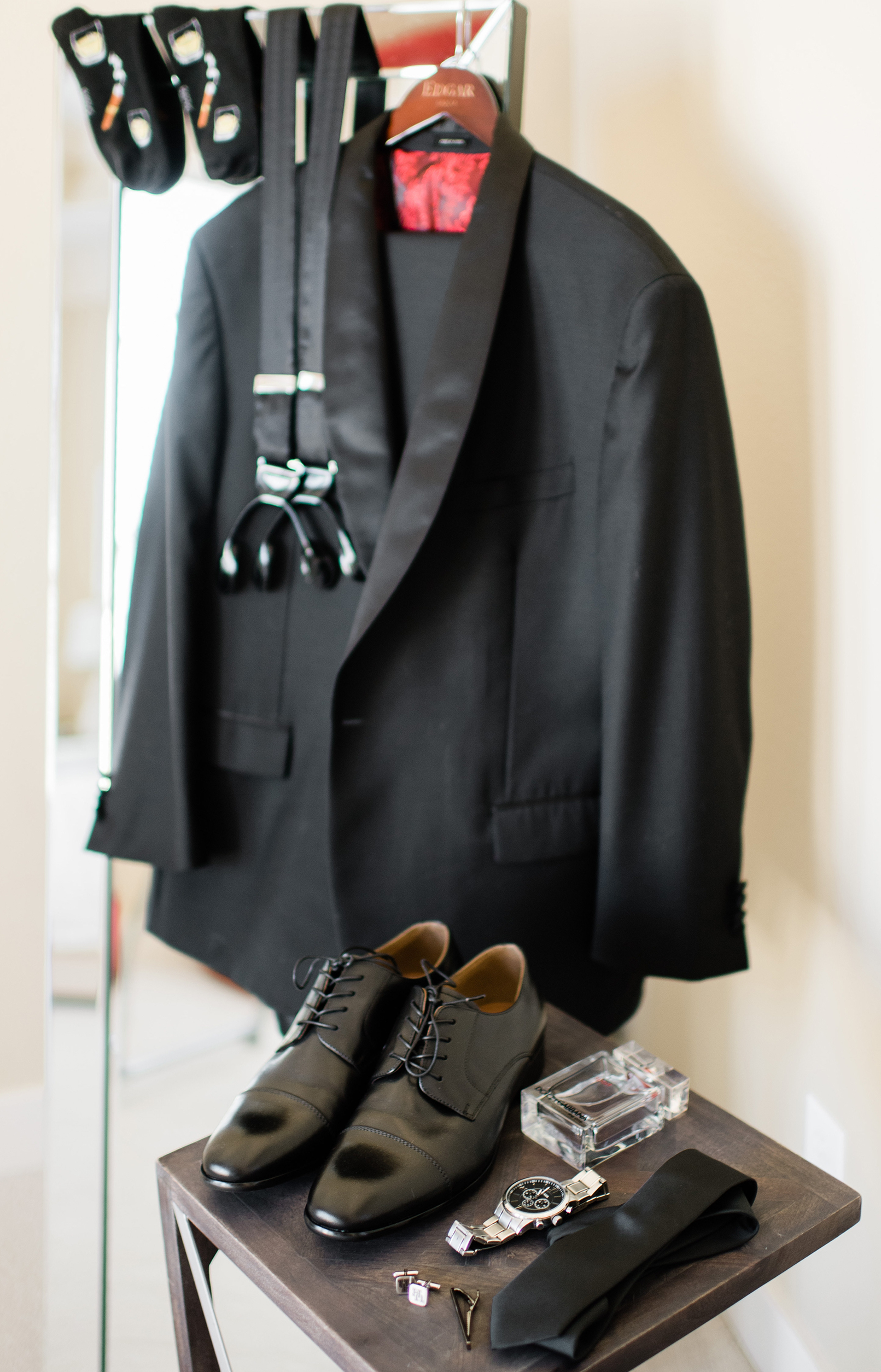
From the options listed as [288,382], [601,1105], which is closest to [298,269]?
[288,382]

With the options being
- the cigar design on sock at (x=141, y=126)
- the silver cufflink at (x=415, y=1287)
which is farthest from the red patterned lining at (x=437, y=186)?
the silver cufflink at (x=415, y=1287)

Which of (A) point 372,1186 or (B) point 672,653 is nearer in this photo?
(A) point 372,1186

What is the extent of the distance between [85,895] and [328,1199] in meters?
0.71

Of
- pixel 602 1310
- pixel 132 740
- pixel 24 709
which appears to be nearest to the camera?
pixel 602 1310

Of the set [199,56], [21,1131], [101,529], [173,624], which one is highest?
[199,56]

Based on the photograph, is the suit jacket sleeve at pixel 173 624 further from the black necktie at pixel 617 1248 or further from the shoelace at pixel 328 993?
the black necktie at pixel 617 1248

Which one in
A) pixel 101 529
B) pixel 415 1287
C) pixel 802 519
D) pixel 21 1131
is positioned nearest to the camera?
pixel 415 1287

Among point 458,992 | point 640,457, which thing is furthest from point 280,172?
point 458,992

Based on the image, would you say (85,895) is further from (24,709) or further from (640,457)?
(640,457)

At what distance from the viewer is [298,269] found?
1031 millimetres

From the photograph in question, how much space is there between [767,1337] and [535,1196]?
2.67 feet

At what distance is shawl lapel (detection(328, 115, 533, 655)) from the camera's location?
93 centimetres

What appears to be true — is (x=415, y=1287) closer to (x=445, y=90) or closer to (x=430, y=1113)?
(x=430, y=1113)

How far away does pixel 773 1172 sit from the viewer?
66cm
